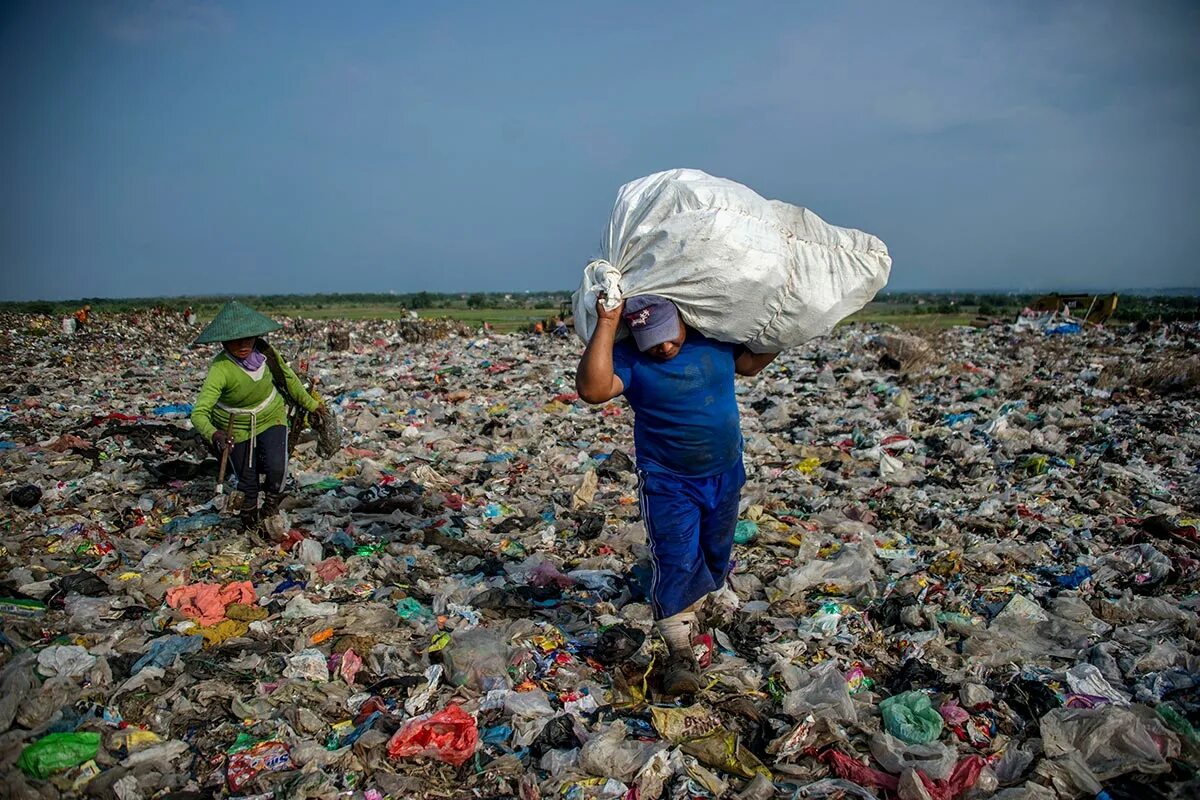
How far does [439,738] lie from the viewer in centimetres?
238

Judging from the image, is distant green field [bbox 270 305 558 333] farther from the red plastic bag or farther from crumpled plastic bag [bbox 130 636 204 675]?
the red plastic bag

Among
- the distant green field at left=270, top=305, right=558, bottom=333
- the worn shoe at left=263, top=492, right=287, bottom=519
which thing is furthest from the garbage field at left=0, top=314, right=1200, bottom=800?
the distant green field at left=270, top=305, right=558, bottom=333

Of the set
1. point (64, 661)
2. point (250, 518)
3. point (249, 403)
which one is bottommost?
point (64, 661)

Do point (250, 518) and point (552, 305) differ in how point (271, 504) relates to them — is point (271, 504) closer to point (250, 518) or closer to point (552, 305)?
point (250, 518)

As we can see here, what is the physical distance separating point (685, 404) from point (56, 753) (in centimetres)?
226

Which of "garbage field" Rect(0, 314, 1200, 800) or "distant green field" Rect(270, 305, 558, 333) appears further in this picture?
"distant green field" Rect(270, 305, 558, 333)

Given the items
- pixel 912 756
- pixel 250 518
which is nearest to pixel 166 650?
pixel 250 518

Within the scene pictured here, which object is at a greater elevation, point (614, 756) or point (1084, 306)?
point (1084, 306)

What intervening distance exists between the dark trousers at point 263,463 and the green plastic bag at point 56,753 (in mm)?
2110

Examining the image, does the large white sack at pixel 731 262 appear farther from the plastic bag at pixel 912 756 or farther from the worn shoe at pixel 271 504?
the worn shoe at pixel 271 504

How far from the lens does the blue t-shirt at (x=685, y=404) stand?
2.51 m

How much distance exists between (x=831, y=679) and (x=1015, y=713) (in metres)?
0.63

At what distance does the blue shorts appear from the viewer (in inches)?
105

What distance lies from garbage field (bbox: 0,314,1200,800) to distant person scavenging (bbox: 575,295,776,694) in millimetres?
275
